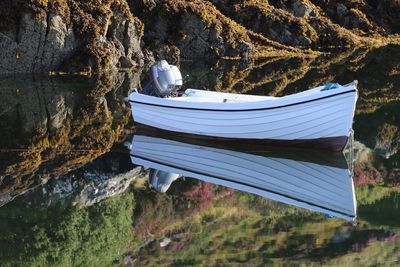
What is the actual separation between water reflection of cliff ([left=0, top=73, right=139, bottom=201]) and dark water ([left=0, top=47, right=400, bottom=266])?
54 mm

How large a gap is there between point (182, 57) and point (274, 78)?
42.4ft

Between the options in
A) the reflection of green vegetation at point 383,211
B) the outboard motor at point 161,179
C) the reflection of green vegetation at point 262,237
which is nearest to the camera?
the reflection of green vegetation at point 262,237

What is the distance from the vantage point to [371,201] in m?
16.7

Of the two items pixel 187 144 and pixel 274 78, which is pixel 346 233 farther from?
pixel 274 78

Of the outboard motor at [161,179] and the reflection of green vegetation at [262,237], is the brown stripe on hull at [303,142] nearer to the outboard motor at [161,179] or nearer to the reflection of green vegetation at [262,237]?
the outboard motor at [161,179]

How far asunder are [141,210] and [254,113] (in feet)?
18.1

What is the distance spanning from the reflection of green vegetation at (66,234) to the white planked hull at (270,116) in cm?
494

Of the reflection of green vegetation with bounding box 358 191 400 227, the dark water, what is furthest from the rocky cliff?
the reflection of green vegetation with bounding box 358 191 400 227

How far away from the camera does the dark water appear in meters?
13.1

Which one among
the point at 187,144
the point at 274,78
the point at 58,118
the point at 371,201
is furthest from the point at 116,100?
the point at 371,201

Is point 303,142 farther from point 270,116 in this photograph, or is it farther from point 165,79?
point 165,79

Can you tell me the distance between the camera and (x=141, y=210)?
53.3ft

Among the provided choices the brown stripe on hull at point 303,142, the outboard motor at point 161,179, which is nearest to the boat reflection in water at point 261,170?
the outboard motor at point 161,179

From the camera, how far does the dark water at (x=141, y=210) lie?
43.0 feet
